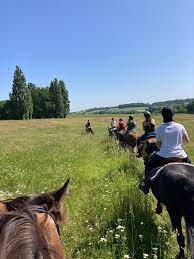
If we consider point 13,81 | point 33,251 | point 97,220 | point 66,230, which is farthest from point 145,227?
point 13,81

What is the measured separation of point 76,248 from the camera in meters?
6.89

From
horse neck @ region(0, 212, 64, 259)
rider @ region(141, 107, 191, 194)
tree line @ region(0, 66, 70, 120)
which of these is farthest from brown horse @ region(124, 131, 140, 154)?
tree line @ region(0, 66, 70, 120)

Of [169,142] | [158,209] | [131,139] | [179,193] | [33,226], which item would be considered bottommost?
[158,209]

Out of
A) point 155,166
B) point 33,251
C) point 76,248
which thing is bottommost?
point 76,248

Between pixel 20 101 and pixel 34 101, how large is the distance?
53.5ft

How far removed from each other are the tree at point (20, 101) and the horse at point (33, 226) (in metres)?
101

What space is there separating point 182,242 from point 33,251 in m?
5.13

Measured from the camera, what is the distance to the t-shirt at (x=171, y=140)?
8.28 meters

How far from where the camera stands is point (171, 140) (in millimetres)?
8336

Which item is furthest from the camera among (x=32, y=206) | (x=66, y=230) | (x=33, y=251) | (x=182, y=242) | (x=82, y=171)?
(x=82, y=171)

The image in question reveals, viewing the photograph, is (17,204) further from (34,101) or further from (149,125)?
(34,101)

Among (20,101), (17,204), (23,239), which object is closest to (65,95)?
(20,101)

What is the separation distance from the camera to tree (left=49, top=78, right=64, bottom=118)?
11675 centimetres

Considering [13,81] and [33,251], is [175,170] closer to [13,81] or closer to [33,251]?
[33,251]
